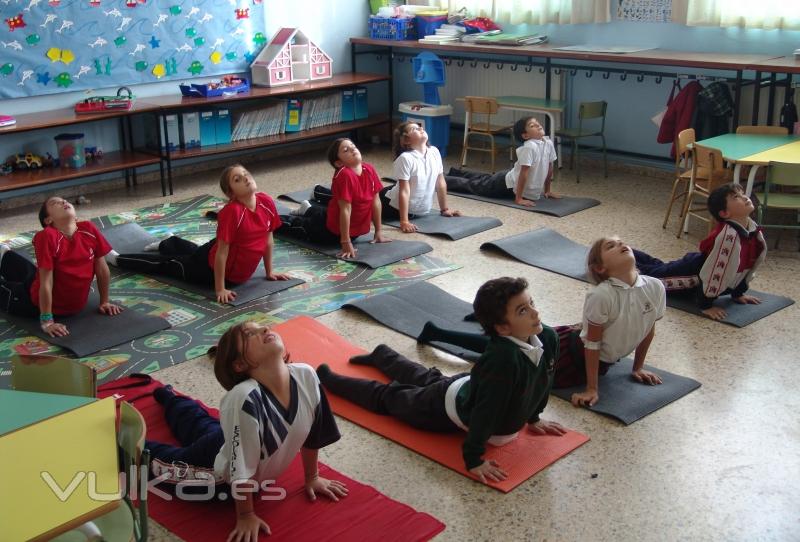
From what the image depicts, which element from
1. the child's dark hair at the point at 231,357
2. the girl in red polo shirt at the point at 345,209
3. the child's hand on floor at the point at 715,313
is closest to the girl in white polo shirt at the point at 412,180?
the girl in red polo shirt at the point at 345,209

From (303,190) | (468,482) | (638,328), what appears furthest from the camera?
(303,190)

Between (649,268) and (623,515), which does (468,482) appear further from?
(649,268)

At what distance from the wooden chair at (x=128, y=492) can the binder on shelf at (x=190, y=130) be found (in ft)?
16.6

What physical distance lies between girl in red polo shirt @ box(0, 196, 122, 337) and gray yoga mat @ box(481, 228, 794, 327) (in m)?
2.20

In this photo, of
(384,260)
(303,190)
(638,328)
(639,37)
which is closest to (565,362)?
(638,328)

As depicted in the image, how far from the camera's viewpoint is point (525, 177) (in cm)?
612

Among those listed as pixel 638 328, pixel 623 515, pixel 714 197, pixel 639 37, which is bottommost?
pixel 623 515

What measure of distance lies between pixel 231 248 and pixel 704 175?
287cm

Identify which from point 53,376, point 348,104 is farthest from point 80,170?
point 53,376

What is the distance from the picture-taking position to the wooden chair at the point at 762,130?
5574 millimetres

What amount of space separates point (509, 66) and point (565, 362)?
4749 millimetres

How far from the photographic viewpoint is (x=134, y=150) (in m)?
6.88

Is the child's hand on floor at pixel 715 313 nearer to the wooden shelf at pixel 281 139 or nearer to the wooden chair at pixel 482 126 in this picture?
the wooden chair at pixel 482 126

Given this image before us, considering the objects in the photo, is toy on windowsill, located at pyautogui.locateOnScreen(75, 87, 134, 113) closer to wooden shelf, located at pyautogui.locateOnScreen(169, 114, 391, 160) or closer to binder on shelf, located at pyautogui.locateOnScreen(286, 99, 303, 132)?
wooden shelf, located at pyautogui.locateOnScreen(169, 114, 391, 160)
